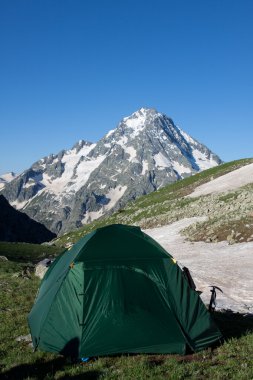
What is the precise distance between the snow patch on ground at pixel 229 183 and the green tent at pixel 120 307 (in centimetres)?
4599

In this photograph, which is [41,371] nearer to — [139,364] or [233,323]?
[139,364]

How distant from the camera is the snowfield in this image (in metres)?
21.6

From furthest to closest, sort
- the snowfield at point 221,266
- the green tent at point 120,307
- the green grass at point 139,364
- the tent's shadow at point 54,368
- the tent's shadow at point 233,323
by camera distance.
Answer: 1. the snowfield at point 221,266
2. the tent's shadow at point 233,323
3. the green tent at point 120,307
4. the tent's shadow at point 54,368
5. the green grass at point 139,364

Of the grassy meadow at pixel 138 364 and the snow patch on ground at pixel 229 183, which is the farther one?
the snow patch on ground at pixel 229 183

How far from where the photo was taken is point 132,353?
41.3 ft

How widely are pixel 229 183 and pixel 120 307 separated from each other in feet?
171

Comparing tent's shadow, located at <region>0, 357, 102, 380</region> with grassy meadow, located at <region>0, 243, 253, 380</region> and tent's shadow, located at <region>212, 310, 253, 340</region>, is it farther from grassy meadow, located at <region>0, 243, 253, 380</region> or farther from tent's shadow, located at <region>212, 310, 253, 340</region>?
tent's shadow, located at <region>212, 310, 253, 340</region>

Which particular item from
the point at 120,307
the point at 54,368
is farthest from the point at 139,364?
the point at 54,368

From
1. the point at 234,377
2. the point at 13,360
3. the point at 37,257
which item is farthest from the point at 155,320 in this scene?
the point at 37,257

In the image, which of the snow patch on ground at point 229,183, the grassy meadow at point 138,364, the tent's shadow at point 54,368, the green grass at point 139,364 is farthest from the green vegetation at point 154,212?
the green grass at point 139,364

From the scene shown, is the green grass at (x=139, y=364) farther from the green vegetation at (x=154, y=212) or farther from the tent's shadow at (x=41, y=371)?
the green vegetation at (x=154, y=212)

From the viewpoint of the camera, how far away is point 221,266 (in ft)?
97.8

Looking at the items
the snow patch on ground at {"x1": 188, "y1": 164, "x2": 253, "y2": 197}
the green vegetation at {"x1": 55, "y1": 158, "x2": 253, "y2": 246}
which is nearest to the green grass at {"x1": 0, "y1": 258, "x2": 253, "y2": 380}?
the green vegetation at {"x1": 55, "y1": 158, "x2": 253, "y2": 246}

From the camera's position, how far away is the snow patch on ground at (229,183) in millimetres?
59453
